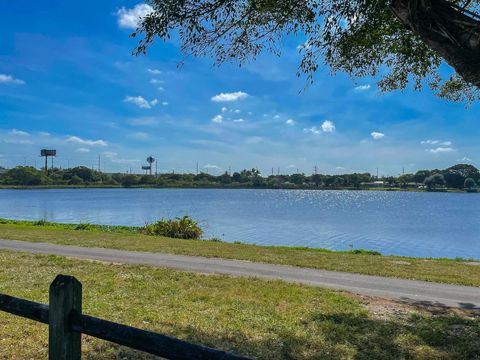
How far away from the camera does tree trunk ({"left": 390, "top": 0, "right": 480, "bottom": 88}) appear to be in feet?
14.0

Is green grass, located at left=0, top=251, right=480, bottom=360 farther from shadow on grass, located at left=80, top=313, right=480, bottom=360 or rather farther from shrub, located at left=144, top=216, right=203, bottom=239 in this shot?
shrub, located at left=144, top=216, right=203, bottom=239

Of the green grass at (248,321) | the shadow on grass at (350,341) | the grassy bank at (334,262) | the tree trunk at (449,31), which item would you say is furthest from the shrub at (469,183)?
the tree trunk at (449,31)

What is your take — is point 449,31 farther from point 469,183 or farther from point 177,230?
point 469,183

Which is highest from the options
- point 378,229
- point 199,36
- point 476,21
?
point 199,36

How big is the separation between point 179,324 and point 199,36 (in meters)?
4.94

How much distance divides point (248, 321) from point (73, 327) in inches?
192

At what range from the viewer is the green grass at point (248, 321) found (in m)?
5.79

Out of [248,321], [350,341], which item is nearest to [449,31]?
[350,341]

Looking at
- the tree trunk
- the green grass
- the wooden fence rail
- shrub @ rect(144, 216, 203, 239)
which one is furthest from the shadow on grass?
shrub @ rect(144, 216, 203, 239)

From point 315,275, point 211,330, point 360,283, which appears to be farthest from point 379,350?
point 315,275

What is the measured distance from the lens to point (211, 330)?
6555 mm

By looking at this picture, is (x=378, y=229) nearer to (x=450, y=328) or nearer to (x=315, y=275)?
(x=315, y=275)

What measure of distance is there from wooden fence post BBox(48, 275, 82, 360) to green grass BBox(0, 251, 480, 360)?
120 inches

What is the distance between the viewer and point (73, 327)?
8.52 ft
